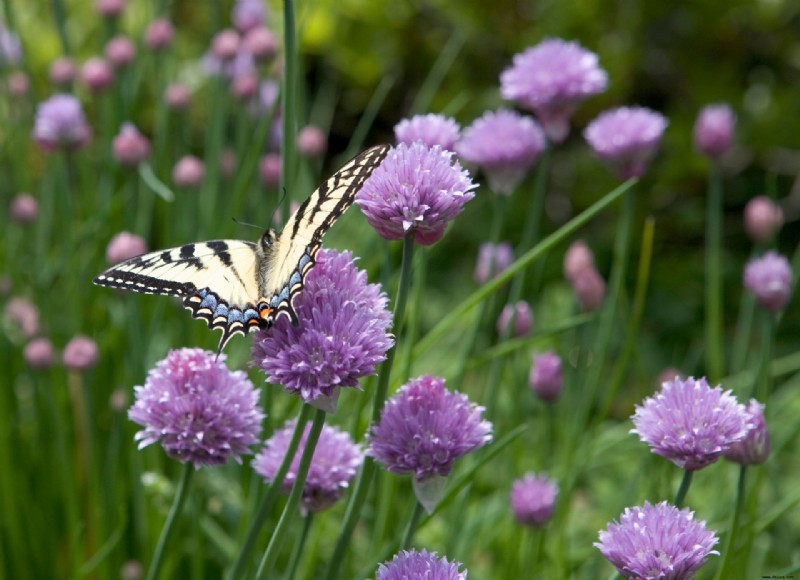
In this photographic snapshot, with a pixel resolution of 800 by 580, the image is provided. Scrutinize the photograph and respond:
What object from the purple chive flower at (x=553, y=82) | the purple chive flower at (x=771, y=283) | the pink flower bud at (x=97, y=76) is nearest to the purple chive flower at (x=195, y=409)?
the purple chive flower at (x=553, y=82)

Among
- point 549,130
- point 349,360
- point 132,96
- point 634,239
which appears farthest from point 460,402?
point 634,239

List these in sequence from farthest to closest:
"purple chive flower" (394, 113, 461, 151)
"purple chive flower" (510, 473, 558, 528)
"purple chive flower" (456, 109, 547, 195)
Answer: "purple chive flower" (456, 109, 547, 195) → "purple chive flower" (510, 473, 558, 528) → "purple chive flower" (394, 113, 461, 151)

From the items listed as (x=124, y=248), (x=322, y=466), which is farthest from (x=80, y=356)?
(x=322, y=466)

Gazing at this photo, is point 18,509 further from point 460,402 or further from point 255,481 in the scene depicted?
point 460,402

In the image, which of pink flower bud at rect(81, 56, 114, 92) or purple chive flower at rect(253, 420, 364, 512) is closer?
purple chive flower at rect(253, 420, 364, 512)

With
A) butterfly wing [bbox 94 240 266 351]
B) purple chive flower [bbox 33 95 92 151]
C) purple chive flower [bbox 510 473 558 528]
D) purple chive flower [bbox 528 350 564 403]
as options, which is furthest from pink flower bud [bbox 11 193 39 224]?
purple chive flower [bbox 510 473 558 528]

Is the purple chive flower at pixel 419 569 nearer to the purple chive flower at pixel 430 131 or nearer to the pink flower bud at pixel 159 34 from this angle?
the purple chive flower at pixel 430 131

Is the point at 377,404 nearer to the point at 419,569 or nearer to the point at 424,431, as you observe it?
the point at 424,431

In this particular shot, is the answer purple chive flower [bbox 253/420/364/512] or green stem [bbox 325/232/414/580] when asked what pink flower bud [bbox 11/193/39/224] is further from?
green stem [bbox 325/232/414/580]
